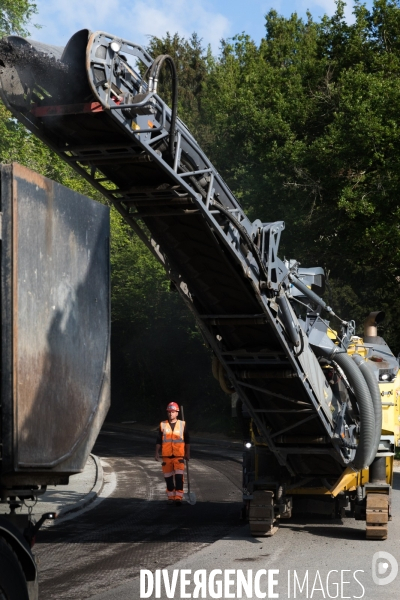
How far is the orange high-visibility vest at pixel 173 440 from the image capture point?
14383 millimetres

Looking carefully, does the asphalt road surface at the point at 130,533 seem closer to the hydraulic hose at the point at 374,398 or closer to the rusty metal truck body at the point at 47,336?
the hydraulic hose at the point at 374,398

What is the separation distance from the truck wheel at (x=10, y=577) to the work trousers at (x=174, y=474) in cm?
918

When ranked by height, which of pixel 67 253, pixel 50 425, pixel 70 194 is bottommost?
pixel 50 425

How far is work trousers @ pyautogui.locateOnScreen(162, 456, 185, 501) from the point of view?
14289 mm

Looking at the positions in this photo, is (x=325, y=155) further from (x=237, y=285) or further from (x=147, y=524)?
(x=237, y=285)

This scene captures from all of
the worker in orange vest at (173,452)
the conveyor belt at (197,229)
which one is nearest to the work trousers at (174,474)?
the worker in orange vest at (173,452)

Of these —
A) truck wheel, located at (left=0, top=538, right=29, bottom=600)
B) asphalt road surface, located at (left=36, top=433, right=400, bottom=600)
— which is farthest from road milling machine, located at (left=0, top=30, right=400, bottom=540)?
truck wheel, located at (left=0, top=538, right=29, bottom=600)

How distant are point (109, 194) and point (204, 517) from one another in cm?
649

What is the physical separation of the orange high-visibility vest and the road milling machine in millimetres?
2047

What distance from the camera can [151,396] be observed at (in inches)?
1656

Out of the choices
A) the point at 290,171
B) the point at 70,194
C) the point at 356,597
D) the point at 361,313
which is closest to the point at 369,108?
the point at 290,171

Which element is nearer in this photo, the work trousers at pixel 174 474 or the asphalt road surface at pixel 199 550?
the asphalt road surface at pixel 199 550

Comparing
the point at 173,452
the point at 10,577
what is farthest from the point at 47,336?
the point at 173,452

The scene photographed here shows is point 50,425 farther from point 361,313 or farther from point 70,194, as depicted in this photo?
point 361,313
